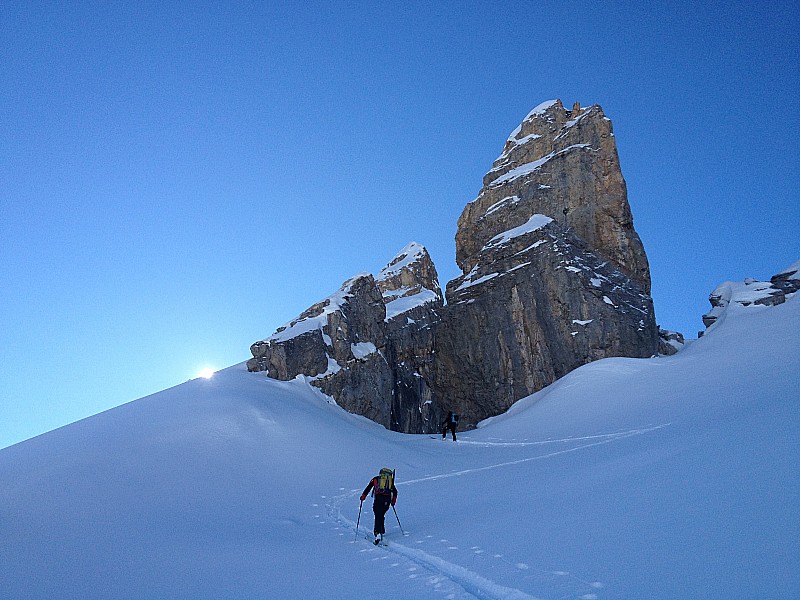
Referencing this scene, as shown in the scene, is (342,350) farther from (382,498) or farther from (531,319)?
(382,498)

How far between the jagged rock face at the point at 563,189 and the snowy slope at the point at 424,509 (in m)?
27.4

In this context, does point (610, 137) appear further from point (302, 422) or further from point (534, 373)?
point (302, 422)

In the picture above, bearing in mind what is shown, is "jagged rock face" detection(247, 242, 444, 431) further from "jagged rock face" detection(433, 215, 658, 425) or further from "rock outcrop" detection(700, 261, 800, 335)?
"rock outcrop" detection(700, 261, 800, 335)

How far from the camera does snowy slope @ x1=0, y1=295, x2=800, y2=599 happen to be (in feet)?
16.5

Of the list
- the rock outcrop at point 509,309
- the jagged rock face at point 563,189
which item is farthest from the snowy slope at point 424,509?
the jagged rock face at point 563,189

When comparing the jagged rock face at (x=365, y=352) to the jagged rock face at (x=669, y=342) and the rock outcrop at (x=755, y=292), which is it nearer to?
the jagged rock face at (x=669, y=342)

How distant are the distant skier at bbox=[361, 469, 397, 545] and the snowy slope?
0.48 m

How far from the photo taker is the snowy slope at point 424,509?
5016 millimetres

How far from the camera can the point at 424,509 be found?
1206 centimetres

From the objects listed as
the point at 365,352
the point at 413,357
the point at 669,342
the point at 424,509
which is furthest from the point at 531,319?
the point at 424,509

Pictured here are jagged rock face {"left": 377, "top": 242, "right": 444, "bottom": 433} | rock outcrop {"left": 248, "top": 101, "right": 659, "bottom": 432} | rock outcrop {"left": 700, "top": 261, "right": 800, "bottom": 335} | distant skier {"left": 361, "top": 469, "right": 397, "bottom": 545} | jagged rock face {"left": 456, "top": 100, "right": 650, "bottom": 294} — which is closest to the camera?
distant skier {"left": 361, "top": 469, "right": 397, "bottom": 545}

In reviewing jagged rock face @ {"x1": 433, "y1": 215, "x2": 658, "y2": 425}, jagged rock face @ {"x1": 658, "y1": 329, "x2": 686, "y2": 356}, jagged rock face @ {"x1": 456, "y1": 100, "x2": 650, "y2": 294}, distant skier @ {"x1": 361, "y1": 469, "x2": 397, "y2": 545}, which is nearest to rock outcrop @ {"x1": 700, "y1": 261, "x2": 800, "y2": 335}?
jagged rock face @ {"x1": 658, "y1": 329, "x2": 686, "y2": 356}

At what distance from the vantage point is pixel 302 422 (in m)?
25.0

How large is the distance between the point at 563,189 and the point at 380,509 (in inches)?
1882
